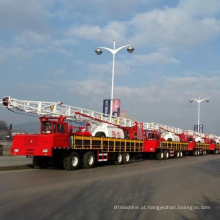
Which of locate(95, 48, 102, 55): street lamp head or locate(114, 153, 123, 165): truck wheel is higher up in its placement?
locate(95, 48, 102, 55): street lamp head

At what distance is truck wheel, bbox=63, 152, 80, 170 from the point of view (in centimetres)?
1762

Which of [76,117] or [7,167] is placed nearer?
[7,167]

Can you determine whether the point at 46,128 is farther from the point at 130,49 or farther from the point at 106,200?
the point at 130,49

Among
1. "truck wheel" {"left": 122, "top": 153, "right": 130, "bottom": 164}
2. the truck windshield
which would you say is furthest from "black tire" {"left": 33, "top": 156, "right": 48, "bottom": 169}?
"truck wheel" {"left": 122, "top": 153, "right": 130, "bottom": 164}

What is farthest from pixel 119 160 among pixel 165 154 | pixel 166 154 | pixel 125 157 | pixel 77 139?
pixel 166 154

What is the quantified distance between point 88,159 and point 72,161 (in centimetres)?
154

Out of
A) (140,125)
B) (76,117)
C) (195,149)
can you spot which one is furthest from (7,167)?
(195,149)

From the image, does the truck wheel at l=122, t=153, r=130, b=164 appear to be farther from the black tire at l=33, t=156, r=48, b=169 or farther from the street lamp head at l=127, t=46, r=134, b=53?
the street lamp head at l=127, t=46, r=134, b=53

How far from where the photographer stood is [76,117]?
22.3 metres

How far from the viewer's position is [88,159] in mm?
19203

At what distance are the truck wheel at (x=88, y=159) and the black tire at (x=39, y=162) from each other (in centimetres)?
222

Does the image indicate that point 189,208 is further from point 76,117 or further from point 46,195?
point 76,117

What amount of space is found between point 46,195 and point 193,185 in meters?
5.81

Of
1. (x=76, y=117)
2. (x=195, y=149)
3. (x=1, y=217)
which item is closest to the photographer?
(x=1, y=217)
